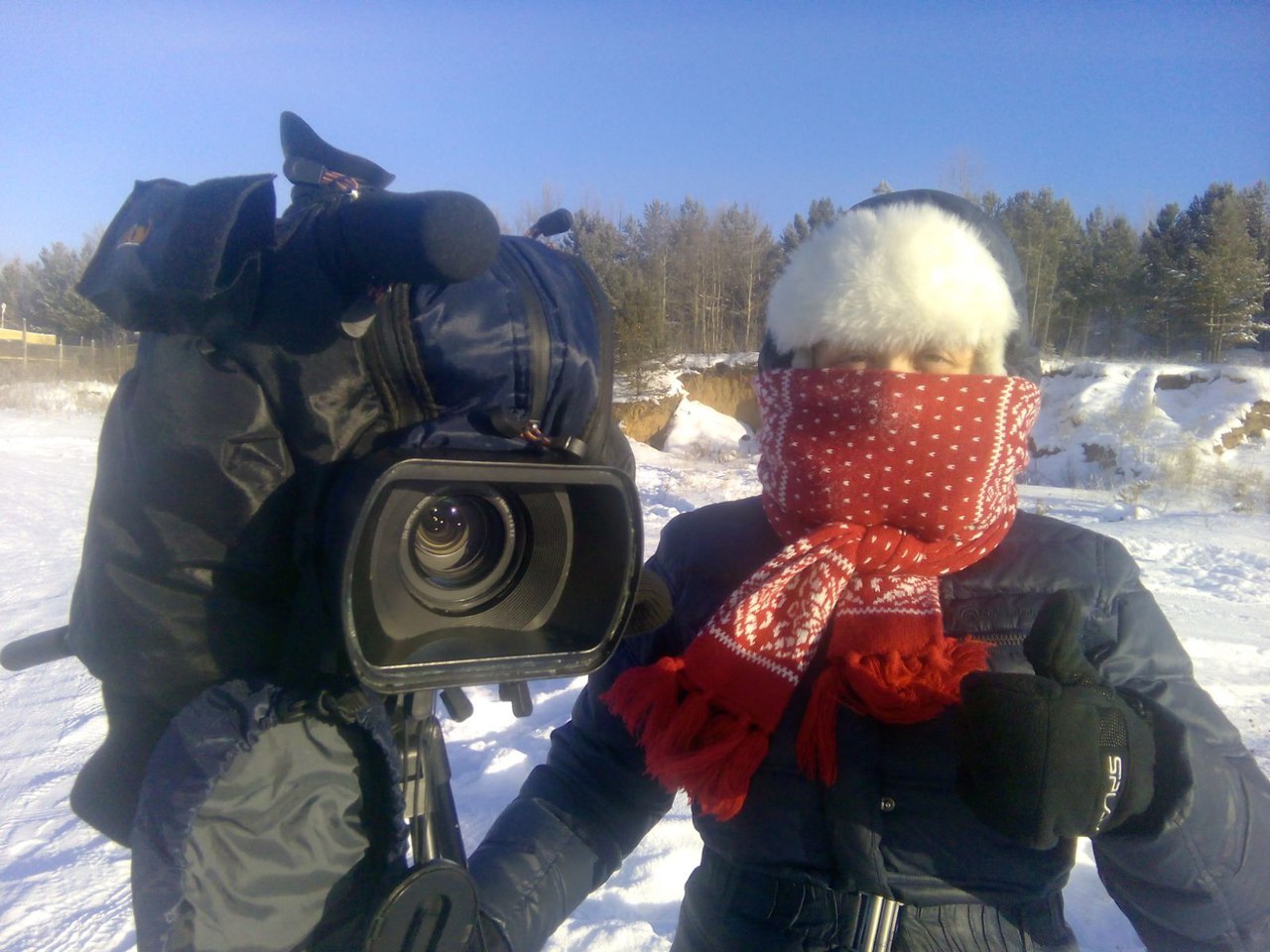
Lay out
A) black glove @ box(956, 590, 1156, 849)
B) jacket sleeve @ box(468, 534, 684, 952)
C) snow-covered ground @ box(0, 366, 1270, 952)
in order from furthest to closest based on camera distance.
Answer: snow-covered ground @ box(0, 366, 1270, 952) < jacket sleeve @ box(468, 534, 684, 952) < black glove @ box(956, 590, 1156, 849)

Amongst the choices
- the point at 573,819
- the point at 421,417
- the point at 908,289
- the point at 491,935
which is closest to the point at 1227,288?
the point at 908,289

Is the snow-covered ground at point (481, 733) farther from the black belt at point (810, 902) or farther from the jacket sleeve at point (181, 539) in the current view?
the jacket sleeve at point (181, 539)

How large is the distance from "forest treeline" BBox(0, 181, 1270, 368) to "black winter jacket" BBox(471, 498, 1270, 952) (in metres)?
16.7

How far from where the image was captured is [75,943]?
2014 millimetres

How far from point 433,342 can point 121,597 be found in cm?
39

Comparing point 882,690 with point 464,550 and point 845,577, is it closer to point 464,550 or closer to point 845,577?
point 845,577

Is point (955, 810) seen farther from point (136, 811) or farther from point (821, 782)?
point (136, 811)

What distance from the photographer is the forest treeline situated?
81.5ft

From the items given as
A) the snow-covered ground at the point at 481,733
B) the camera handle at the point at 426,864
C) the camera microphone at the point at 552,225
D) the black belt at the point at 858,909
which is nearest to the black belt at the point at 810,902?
the black belt at the point at 858,909

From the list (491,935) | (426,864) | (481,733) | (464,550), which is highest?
(464,550)

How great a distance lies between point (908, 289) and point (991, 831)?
772 millimetres

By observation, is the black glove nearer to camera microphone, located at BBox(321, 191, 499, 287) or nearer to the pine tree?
camera microphone, located at BBox(321, 191, 499, 287)

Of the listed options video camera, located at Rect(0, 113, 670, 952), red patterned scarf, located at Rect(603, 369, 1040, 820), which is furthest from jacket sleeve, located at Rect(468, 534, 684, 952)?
video camera, located at Rect(0, 113, 670, 952)

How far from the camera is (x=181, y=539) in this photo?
0.80 meters
